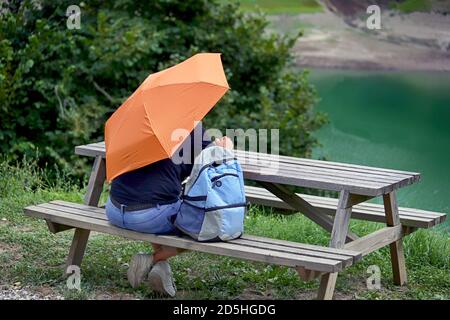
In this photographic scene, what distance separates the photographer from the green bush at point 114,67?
884 cm

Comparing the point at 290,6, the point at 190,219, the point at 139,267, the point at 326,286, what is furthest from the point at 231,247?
the point at 290,6

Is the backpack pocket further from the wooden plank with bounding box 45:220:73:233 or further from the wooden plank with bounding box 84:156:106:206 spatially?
the wooden plank with bounding box 84:156:106:206

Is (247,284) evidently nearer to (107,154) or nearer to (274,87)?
(107,154)

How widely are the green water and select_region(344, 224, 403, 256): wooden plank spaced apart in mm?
3702

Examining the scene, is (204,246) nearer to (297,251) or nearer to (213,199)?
(213,199)

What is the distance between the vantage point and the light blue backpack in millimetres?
4363

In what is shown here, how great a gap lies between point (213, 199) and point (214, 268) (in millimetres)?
959

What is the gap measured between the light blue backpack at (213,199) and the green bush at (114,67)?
414 cm

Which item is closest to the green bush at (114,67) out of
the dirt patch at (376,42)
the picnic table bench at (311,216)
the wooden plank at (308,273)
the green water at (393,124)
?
the green water at (393,124)

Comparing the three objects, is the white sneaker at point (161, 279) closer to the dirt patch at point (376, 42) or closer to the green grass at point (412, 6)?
the green grass at point (412, 6)

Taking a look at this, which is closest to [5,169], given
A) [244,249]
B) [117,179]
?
[117,179]

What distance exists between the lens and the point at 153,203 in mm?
4559
